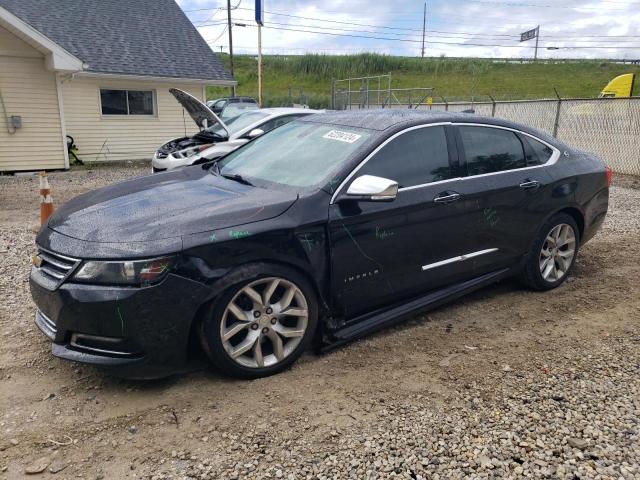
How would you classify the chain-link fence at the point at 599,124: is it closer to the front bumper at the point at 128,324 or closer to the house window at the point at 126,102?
the house window at the point at 126,102

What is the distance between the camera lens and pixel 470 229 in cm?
404

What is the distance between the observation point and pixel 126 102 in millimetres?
15102

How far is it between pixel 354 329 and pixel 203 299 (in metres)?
1.14

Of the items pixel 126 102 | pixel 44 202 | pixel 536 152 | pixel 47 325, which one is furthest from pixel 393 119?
pixel 126 102

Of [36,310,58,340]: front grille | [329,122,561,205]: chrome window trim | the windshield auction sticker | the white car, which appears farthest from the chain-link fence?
[36,310,58,340]: front grille

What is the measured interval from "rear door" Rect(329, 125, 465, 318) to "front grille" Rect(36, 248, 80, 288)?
1546 millimetres

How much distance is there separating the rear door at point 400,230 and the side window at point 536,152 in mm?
957

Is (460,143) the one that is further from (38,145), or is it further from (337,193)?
(38,145)

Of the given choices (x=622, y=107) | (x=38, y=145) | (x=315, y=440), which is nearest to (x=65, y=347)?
(x=315, y=440)

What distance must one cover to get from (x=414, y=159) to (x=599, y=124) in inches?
459

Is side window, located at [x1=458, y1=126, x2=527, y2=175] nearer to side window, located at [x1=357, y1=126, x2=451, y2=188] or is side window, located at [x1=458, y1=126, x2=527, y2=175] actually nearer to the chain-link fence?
side window, located at [x1=357, y1=126, x2=451, y2=188]

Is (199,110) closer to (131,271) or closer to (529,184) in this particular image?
(529,184)

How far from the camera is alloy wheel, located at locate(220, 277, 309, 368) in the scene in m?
3.06

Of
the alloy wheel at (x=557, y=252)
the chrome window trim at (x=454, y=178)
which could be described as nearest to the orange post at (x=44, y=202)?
the chrome window trim at (x=454, y=178)
